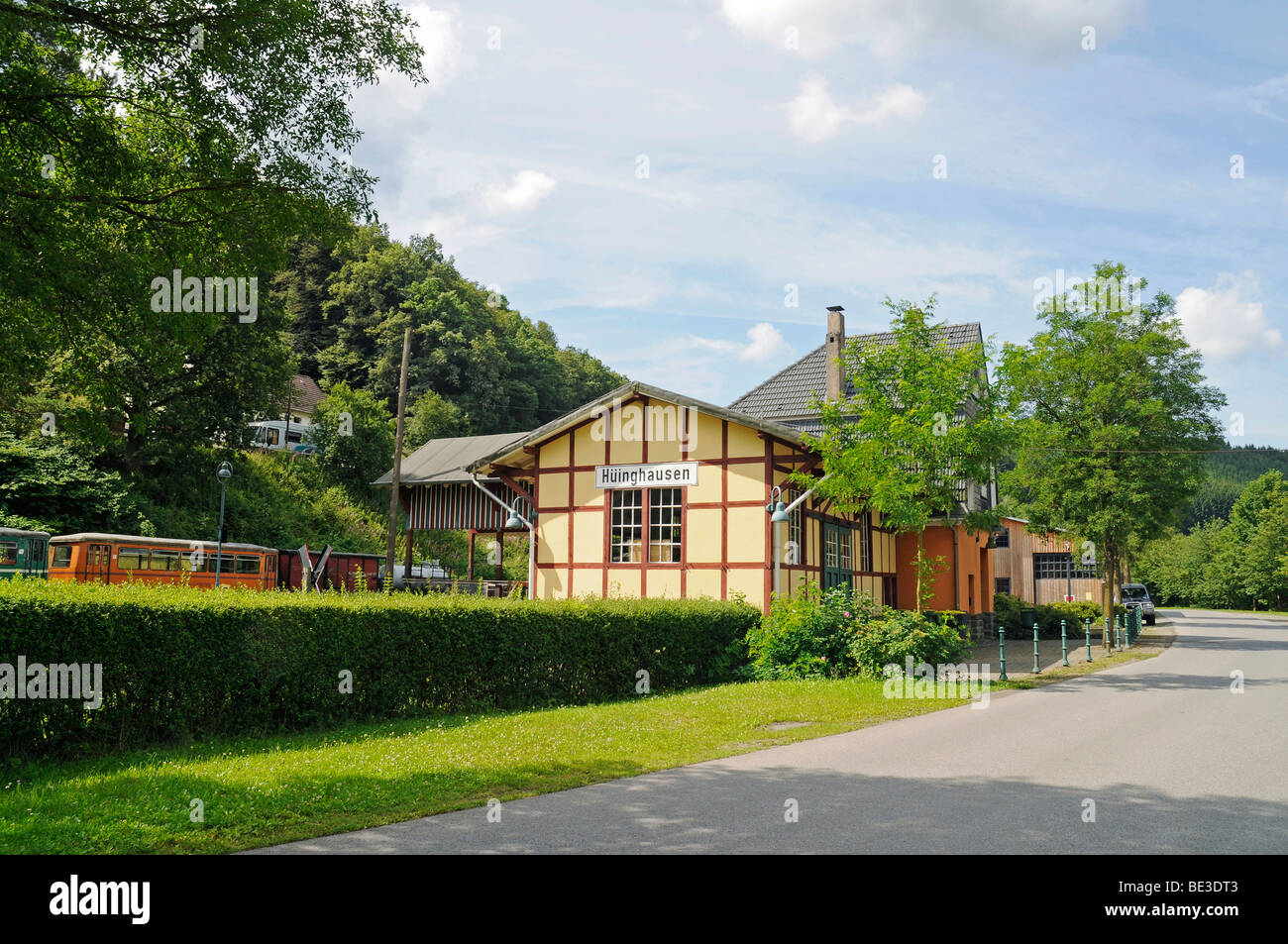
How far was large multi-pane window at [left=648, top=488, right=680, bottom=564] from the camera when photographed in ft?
71.2

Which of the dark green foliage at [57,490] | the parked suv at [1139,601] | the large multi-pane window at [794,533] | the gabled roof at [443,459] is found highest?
the gabled roof at [443,459]

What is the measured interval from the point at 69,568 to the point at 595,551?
15.3 meters

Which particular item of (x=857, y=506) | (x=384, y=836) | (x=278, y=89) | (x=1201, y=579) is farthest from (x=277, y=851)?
(x=1201, y=579)

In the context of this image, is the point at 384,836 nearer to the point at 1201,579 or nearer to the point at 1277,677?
the point at 1277,677

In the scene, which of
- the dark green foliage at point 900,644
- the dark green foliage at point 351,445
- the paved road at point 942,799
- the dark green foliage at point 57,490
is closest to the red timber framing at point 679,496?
the dark green foliage at point 900,644

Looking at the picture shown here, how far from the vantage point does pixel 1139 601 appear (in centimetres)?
4712

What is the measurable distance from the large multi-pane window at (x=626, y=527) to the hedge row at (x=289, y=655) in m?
4.90

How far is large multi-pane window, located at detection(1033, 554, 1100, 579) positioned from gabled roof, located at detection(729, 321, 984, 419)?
2076cm

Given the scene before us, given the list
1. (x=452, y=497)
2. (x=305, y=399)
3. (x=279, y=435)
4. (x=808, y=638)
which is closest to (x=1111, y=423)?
(x=808, y=638)

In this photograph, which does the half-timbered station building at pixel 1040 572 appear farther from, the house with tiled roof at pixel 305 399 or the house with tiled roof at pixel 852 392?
the house with tiled roof at pixel 305 399

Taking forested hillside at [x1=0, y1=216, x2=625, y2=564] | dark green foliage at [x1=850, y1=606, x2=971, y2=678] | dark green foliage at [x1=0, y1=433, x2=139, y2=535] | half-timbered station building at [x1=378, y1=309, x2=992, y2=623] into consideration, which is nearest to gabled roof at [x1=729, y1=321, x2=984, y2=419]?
half-timbered station building at [x1=378, y1=309, x2=992, y2=623]

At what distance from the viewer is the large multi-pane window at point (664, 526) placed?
71.2ft

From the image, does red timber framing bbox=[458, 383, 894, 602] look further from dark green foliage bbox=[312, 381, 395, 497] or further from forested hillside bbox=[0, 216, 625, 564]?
dark green foliage bbox=[312, 381, 395, 497]

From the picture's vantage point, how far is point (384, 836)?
21.4ft
